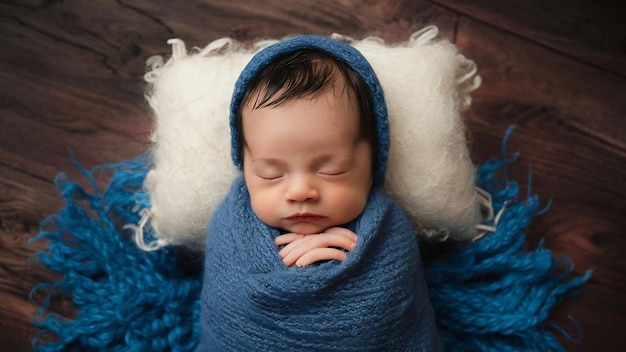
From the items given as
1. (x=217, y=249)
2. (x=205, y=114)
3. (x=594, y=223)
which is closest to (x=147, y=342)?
(x=217, y=249)

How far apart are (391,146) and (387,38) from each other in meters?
0.35

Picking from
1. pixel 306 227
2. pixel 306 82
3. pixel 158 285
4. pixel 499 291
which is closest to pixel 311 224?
pixel 306 227

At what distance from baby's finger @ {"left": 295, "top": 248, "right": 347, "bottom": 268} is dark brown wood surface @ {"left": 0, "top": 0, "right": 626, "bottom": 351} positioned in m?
0.50

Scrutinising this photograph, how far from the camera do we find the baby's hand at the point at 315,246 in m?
0.85

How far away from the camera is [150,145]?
3.88ft

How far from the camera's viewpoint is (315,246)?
2.84 ft

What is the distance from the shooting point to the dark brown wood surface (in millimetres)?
1155

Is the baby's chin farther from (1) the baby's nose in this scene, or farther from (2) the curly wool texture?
(2) the curly wool texture

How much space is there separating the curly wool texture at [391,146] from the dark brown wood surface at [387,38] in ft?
0.66

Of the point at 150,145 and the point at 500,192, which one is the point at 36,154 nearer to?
the point at 150,145

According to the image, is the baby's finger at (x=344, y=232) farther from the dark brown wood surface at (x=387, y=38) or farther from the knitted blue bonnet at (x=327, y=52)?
the dark brown wood surface at (x=387, y=38)

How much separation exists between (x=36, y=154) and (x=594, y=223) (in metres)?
1.15

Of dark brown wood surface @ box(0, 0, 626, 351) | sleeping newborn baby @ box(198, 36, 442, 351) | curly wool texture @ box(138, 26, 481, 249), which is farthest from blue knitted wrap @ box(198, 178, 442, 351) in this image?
dark brown wood surface @ box(0, 0, 626, 351)

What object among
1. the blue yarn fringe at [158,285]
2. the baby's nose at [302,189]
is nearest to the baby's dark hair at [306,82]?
the baby's nose at [302,189]
